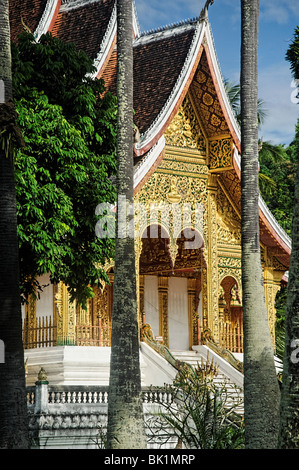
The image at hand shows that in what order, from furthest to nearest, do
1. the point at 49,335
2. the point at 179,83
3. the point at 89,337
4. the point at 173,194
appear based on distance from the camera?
the point at 173,194 → the point at 179,83 → the point at 89,337 → the point at 49,335

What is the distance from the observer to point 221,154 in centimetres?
2431

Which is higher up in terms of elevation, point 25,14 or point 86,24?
point 25,14

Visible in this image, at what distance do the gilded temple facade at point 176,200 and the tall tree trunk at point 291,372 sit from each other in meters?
11.9

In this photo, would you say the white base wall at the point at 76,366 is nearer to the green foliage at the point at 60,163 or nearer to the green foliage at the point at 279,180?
the green foliage at the point at 60,163

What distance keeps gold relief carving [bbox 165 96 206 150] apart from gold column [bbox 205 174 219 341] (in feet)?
3.30

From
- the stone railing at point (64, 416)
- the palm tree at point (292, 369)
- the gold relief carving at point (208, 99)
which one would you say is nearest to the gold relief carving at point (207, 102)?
the gold relief carving at point (208, 99)

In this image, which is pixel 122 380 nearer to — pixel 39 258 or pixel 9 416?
pixel 9 416

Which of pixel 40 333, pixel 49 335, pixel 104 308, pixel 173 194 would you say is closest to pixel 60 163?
pixel 49 335

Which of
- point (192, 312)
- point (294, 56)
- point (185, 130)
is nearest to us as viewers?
point (294, 56)

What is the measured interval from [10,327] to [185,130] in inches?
516

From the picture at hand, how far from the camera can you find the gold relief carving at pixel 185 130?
77.7ft

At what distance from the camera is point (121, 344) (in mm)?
12734

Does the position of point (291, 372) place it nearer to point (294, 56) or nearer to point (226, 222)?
point (294, 56)

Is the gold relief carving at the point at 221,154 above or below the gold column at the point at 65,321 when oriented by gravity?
above
